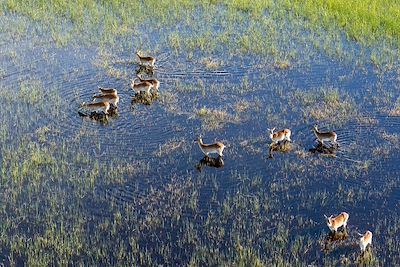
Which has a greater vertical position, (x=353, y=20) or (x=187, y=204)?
(x=353, y=20)

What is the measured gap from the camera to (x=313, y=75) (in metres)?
16.2

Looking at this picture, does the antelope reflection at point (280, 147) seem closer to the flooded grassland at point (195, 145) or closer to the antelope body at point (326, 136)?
the flooded grassland at point (195, 145)

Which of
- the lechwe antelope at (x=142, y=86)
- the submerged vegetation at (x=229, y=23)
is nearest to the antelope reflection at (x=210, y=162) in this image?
the lechwe antelope at (x=142, y=86)

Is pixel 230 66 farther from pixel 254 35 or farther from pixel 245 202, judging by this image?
pixel 245 202

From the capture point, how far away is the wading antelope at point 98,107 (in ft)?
45.3

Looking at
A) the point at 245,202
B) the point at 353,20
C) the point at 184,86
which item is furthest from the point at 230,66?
the point at 245,202

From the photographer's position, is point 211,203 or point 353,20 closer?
point 211,203

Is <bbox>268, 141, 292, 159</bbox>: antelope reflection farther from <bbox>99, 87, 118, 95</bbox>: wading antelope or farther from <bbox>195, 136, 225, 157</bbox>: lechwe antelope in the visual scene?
<bbox>99, 87, 118, 95</bbox>: wading antelope

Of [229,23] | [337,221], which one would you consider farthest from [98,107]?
[229,23]

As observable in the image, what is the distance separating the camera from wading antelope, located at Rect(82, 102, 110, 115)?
1380 centimetres

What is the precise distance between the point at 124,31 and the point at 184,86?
4891 millimetres

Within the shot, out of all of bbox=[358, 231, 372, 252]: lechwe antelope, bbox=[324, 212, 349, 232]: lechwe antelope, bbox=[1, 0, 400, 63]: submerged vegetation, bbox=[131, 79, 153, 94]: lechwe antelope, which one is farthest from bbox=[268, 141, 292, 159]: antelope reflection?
bbox=[1, 0, 400, 63]: submerged vegetation

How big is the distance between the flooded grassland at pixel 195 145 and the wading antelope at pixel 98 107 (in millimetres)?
326

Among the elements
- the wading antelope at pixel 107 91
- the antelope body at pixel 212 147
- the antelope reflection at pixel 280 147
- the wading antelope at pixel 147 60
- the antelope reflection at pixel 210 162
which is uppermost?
the wading antelope at pixel 147 60
